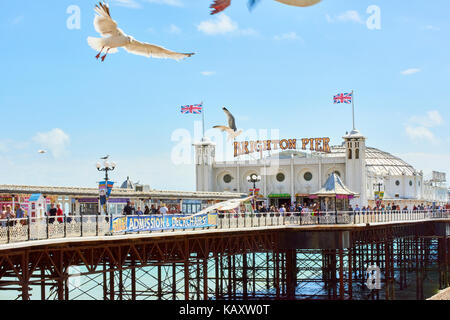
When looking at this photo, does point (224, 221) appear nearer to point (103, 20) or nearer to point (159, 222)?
point (159, 222)

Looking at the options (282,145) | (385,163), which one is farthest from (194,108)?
(385,163)

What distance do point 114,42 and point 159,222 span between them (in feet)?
40.4

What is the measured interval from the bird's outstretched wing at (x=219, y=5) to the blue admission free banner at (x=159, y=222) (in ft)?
52.5

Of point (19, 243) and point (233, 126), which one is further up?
point (233, 126)

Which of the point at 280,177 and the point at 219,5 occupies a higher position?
the point at 219,5

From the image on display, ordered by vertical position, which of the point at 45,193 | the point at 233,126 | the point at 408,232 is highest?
the point at 233,126

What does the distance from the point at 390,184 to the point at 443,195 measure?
34.7 meters

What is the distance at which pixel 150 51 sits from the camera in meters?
22.1

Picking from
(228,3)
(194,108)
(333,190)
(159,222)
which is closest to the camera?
(228,3)

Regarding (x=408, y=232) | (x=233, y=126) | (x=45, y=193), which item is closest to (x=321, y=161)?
(x=408, y=232)

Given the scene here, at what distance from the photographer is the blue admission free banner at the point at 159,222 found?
96.4 feet

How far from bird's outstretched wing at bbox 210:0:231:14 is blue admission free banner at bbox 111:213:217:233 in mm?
15988

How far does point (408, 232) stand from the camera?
207 feet
